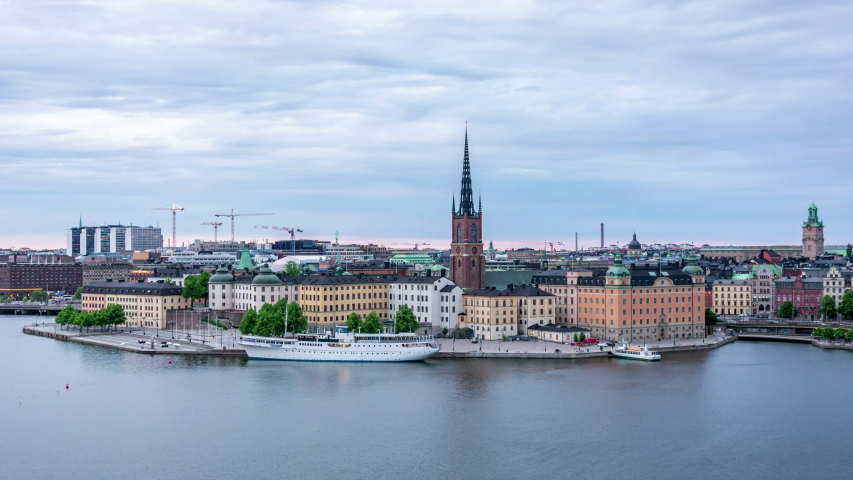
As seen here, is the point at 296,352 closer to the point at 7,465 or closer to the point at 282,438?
the point at 282,438

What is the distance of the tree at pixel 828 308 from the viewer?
93.7 metres

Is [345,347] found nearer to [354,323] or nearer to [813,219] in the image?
[354,323]

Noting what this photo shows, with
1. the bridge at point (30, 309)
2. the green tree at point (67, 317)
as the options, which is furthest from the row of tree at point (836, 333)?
the bridge at point (30, 309)

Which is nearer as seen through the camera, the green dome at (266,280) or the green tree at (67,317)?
the green dome at (266,280)

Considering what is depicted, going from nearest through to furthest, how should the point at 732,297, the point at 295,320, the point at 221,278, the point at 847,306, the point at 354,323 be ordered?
the point at 354,323 < the point at 295,320 < the point at 847,306 < the point at 221,278 < the point at 732,297

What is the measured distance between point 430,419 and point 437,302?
34270 mm

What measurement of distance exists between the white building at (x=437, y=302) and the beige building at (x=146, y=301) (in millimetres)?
25422

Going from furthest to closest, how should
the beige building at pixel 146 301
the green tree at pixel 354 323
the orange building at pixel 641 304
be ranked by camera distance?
the beige building at pixel 146 301 < the orange building at pixel 641 304 < the green tree at pixel 354 323

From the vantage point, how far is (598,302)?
81.2 m

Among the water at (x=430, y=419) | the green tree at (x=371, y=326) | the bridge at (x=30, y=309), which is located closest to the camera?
the water at (x=430, y=419)

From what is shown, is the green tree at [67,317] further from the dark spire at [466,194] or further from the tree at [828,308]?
the tree at [828,308]

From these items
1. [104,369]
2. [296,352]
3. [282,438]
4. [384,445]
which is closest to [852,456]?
[384,445]

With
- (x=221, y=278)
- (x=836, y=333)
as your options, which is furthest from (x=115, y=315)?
(x=836, y=333)

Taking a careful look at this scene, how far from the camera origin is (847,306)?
9012cm
